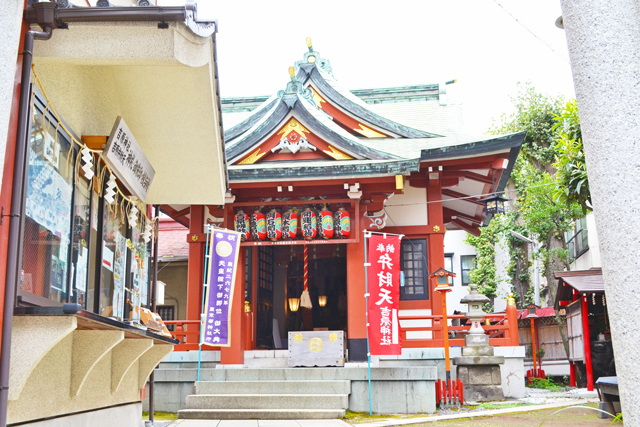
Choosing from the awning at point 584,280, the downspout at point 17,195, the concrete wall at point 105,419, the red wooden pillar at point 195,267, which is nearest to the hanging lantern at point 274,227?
the red wooden pillar at point 195,267

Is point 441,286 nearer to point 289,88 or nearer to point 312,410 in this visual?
point 312,410

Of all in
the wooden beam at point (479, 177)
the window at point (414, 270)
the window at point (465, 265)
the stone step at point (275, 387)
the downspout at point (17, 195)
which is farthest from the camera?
the window at point (465, 265)

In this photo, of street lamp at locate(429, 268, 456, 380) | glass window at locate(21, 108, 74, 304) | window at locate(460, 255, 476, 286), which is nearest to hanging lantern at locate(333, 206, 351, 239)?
street lamp at locate(429, 268, 456, 380)

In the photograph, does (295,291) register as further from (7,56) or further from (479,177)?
(7,56)

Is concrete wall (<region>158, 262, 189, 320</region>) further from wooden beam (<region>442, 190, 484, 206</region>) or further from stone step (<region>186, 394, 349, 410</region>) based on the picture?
wooden beam (<region>442, 190, 484, 206</region>)

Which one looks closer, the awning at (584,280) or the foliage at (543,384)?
the awning at (584,280)

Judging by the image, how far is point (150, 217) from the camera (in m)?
9.20

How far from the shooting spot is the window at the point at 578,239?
82.3 feet

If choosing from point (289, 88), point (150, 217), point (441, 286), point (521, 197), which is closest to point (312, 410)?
point (441, 286)

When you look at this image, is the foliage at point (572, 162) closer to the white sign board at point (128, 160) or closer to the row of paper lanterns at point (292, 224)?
the row of paper lanterns at point (292, 224)

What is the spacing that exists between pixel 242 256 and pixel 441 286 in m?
4.89

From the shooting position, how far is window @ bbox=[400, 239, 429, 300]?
14922 millimetres

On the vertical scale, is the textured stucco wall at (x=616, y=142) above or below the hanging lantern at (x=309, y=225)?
below

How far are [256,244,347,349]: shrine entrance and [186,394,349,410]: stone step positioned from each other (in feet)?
13.5
